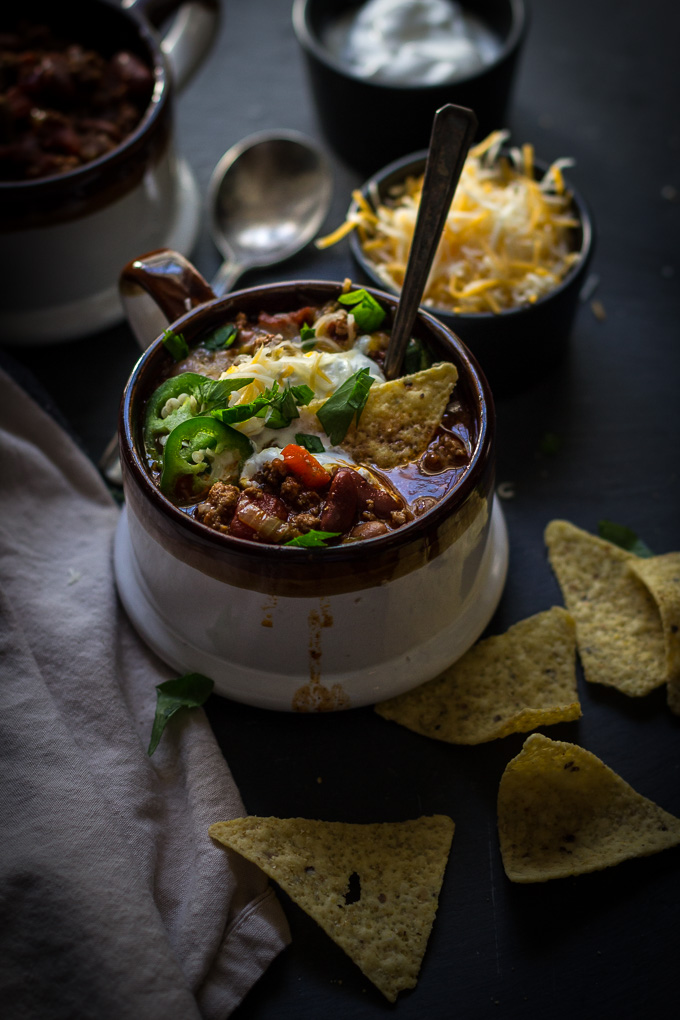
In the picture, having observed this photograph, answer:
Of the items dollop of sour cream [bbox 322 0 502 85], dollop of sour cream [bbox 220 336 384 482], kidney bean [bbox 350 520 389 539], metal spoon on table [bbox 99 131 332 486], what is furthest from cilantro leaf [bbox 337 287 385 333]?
dollop of sour cream [bbox 322 0 502 85]

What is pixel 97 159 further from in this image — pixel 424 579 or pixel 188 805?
pixel 188 805

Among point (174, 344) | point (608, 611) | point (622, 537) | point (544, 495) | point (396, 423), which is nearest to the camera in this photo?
point (396, 423)

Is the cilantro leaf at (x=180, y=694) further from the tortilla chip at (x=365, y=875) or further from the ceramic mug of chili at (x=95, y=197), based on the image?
the ceramic mug of chili at (x=95, y=197)

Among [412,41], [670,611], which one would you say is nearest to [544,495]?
[670,611]

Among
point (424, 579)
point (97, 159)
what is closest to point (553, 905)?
point (424, 579)

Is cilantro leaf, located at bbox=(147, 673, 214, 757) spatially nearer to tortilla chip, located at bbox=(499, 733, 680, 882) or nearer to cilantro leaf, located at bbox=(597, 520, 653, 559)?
tortilla chip, located at bbox=(499, 733, 680, 882)

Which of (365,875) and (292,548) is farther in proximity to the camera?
(365,875)

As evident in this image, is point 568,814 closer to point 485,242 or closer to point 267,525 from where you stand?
point 267,525
